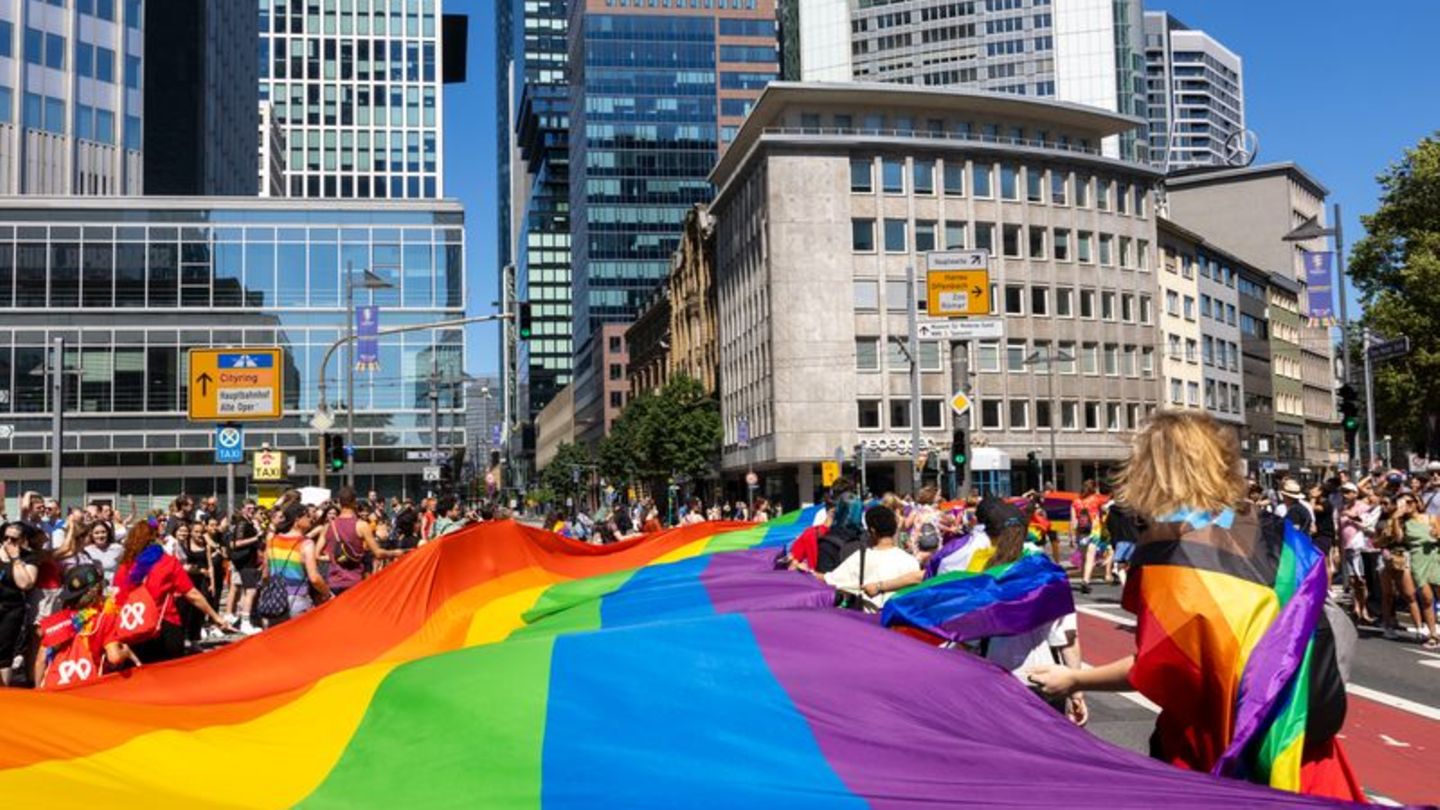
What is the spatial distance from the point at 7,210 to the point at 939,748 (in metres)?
69.7

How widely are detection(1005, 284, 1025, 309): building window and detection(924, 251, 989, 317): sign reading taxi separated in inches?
1808

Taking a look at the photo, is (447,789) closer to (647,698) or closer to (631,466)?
(647,698)

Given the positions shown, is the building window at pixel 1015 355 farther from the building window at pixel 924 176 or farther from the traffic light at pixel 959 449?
the traffic light at pixel 959 449

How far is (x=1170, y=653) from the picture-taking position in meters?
3.70

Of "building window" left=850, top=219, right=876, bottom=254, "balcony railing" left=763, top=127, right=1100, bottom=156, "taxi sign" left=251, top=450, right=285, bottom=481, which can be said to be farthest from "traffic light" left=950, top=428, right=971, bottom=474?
"balcony railing" left=763, top=127, right=1100, bottom=156

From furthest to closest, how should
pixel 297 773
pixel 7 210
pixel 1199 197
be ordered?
pixel 1199 197, pixel 7 210, pixel 297 773

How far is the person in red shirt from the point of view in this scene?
36.7 feet

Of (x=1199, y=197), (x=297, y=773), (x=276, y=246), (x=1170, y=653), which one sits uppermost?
(x=1199, y=197)

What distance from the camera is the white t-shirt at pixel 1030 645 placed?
279 inches

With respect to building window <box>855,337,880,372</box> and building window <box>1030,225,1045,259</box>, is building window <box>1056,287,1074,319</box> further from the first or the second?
building window <box>855,337,880,372</box>

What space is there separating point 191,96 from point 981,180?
48.8 metres

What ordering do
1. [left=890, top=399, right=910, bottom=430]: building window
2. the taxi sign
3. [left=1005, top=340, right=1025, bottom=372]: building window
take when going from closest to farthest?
1. the taxi sign
2. [left=890, top=399, right=910, bottom=430]: building window
3. [left=1005, top=340, right=1025, bottom=372]: building window

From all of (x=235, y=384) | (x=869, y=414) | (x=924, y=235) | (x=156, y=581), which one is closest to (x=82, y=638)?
(x=156, y=581)

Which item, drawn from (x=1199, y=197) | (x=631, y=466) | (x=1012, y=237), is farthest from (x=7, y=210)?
(x=1199, y=197)
